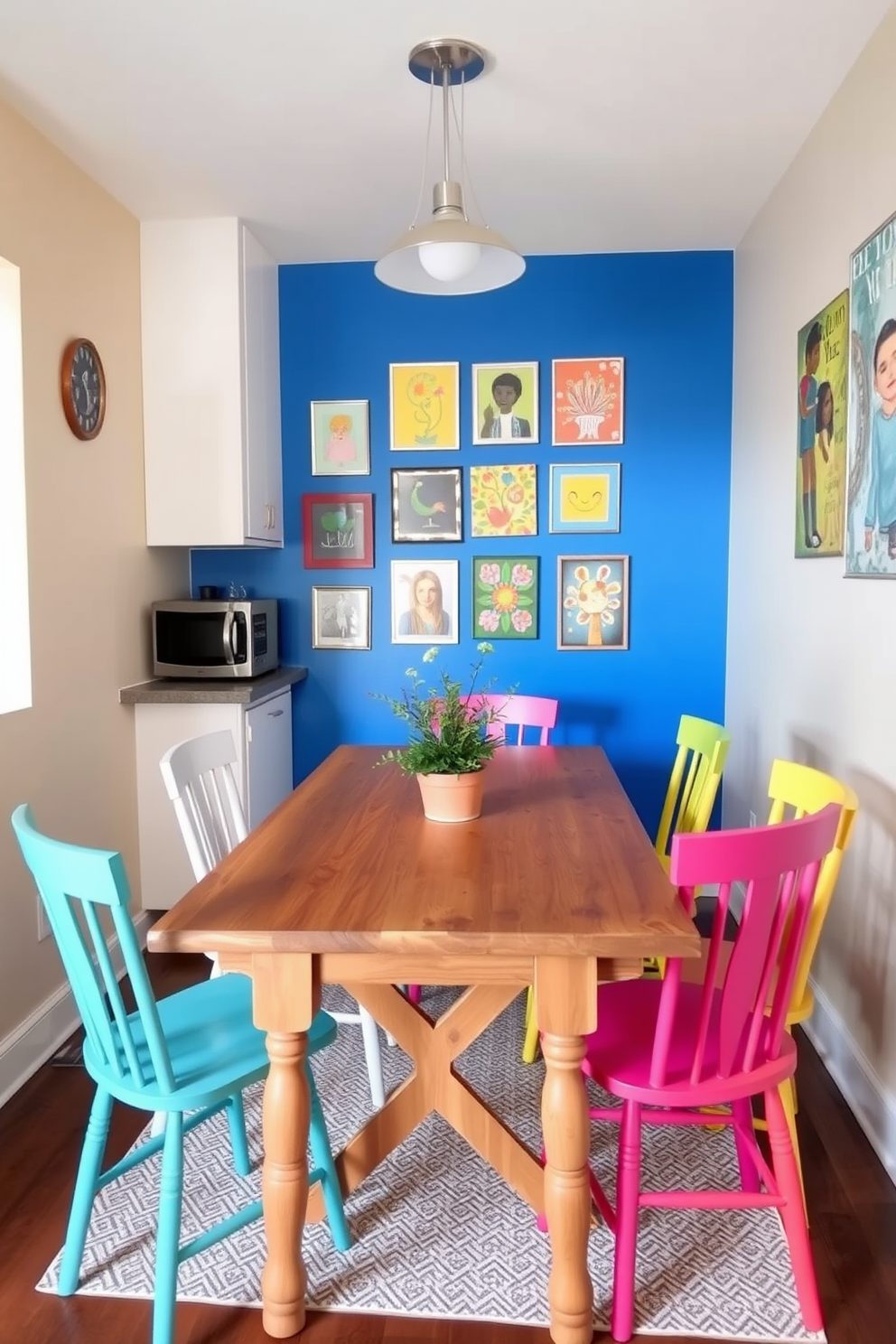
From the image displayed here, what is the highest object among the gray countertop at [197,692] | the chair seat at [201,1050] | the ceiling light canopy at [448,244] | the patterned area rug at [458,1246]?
the ceiling light canopy at [448,244]

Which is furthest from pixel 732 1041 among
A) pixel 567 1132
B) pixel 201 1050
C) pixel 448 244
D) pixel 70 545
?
pixel 70 545

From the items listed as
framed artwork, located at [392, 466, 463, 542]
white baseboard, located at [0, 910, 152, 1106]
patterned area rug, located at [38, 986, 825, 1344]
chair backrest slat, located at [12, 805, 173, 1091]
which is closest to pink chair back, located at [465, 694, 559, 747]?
framed artwork, located at [392, 466, 463, 542]

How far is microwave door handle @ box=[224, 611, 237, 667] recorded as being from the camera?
3.31 metres

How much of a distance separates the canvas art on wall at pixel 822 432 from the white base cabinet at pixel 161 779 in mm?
1915

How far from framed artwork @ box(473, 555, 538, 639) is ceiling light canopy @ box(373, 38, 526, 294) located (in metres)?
1.50

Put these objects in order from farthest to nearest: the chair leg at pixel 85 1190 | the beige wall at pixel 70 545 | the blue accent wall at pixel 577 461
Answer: the blue accent wall at pixel 577 461 → the beige wall at pixel 70 545 → the chair leg at pixel 85 1190

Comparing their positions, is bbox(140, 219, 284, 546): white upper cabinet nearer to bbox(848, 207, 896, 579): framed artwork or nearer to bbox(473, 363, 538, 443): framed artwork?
bbox(473, 363, 538, 443): framed artwork

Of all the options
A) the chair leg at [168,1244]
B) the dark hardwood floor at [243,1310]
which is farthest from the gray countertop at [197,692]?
the chair leg at [168,1244]

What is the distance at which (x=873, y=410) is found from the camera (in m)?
2.17

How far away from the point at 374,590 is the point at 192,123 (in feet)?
5.73

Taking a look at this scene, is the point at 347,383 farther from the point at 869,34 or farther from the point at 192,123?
the point at 869,34

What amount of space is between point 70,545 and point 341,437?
1.31m

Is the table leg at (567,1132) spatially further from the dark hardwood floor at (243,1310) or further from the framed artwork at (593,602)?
the framed artwork at (593,602)

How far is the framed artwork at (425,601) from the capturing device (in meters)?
3.75
